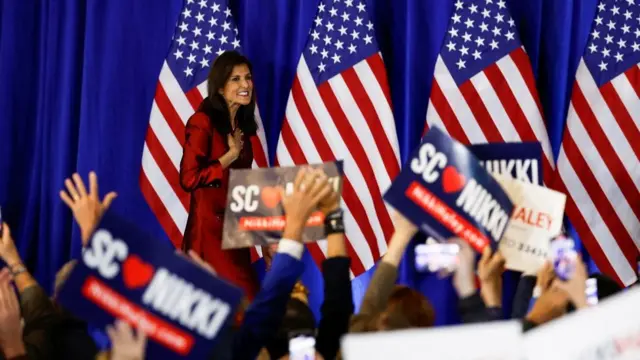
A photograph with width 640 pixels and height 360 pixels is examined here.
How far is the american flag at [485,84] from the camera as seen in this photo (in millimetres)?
4387

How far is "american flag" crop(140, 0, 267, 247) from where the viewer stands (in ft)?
14.8

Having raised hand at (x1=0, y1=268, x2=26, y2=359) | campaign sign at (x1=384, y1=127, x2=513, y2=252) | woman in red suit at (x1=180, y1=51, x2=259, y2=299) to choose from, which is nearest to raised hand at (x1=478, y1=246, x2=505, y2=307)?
campaign sign at (x1=384, y1=127, x2=513, y2=252)

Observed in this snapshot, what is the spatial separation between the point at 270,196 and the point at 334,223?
0.48 metres

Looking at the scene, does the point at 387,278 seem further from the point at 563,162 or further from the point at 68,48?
the point at 68,48

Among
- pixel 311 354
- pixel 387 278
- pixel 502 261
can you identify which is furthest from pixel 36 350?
pixel 502 261

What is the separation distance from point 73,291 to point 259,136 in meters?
2.65

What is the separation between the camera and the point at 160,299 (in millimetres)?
1886

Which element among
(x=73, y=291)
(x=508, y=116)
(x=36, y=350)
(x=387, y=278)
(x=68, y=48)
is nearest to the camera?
(x=73, y=291)


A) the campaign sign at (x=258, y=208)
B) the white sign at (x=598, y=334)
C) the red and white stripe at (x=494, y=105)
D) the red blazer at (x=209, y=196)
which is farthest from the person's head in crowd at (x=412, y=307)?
the red and white stripe at (x=494, y=105)

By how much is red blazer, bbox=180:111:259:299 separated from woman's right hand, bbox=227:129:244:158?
24mm

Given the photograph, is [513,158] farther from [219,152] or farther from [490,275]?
[219,152]

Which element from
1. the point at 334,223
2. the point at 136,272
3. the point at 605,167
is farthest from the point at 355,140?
the point at 136,272

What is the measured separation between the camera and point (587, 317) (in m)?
1.61

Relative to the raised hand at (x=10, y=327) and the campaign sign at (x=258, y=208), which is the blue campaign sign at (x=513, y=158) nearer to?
the campaign sign at (x=258, y=208)
